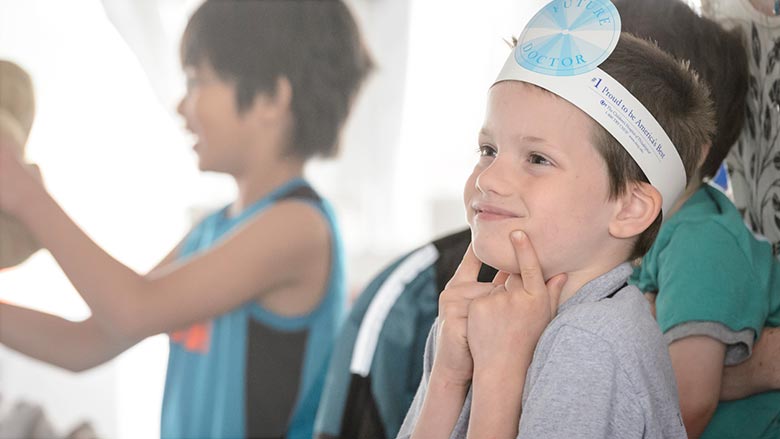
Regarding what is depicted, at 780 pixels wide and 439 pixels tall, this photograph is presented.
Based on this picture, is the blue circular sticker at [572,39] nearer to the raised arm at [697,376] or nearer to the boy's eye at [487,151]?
the boy's eye at [487,151]

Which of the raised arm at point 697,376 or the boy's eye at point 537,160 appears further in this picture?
the raised arm at point 697,376

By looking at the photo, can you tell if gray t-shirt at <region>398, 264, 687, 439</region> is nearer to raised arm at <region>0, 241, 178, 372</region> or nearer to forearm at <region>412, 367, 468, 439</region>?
forearm at <region>412, 367, 468, 439</region>

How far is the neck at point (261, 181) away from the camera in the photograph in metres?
1.48

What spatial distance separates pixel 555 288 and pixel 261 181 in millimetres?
836

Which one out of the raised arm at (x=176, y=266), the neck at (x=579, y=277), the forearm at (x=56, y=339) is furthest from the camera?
the forearm at (x=56, y=339)

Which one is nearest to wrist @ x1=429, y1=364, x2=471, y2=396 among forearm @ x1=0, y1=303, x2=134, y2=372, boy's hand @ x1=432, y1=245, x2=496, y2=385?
boy's hand @ x1=432, y1=245, x2=496, y2=385

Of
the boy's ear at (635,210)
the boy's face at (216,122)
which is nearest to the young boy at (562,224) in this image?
the boy's ear at (635,210)

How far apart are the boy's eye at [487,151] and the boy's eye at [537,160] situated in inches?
1.5

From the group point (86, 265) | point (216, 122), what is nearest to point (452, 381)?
point (86, 265)

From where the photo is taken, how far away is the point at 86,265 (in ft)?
3.77

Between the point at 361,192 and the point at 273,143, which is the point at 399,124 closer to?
the point at 361,192

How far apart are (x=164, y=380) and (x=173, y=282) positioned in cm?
26

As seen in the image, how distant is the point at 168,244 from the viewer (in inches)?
62.9

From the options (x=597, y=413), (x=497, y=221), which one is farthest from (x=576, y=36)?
(x=597, y=413)
